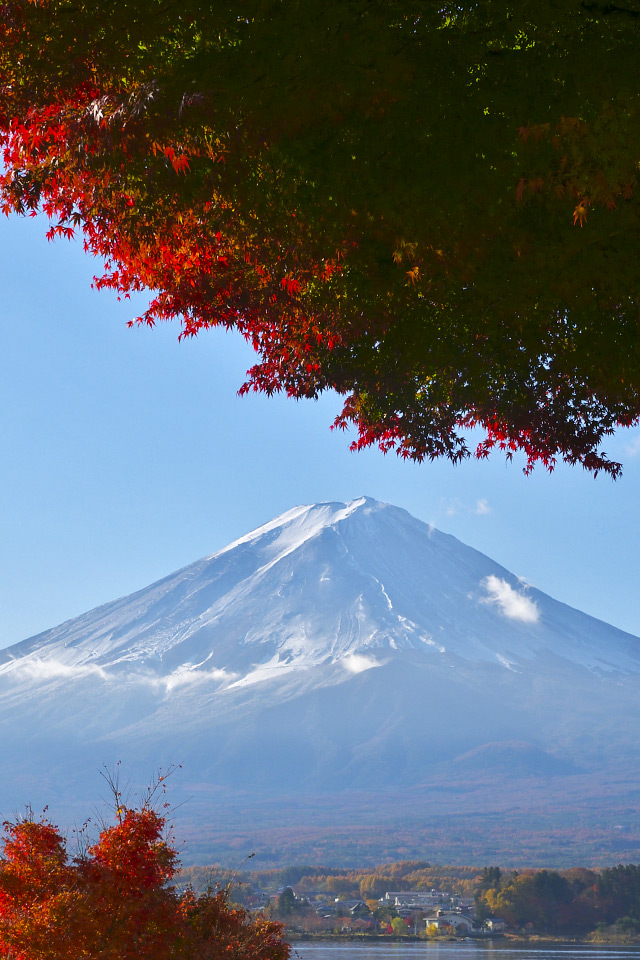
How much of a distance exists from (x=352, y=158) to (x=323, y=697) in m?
175

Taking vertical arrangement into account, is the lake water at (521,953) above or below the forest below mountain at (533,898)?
below

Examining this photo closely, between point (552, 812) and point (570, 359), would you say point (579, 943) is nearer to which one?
point (570, 359)

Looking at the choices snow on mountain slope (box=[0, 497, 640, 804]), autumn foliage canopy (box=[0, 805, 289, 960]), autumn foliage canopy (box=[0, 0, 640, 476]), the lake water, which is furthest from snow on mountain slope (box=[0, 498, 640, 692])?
autumn foliage canopy (box=[0, 0, 640, 476])

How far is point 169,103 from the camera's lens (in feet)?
10.6

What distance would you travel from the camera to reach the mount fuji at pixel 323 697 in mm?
155375

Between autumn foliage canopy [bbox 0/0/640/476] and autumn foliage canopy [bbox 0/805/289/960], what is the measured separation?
10.8 feet

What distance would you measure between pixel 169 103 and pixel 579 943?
189ft

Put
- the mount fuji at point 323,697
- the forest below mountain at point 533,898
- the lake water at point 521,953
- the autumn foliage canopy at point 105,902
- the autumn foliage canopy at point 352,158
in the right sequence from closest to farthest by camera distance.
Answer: the autumn foliage canopy at point 352,158 → the autumn foliage canopy at point 105,902 → the lake water at point 521,953 → the forest below mountain at point 533,898 → the mount fuji at point 323,697

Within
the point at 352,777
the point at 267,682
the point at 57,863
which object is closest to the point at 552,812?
the point at 352,777

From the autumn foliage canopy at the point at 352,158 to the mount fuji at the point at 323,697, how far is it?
469 ft

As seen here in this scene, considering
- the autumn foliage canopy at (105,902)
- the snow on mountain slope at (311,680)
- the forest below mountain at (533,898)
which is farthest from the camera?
the snow on mountain slope at (311,680)

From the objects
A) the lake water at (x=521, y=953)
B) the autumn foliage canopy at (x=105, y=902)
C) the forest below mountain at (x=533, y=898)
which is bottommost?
the lake water at (x=521, y=953)

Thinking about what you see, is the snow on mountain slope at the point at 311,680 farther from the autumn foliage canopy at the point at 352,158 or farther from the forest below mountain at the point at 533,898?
the autumn foliage canopy at the point at 352,158

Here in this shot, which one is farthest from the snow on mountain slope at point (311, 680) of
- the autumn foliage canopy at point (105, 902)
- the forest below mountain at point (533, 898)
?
the autumn foliage canopy at point (105, 902)
